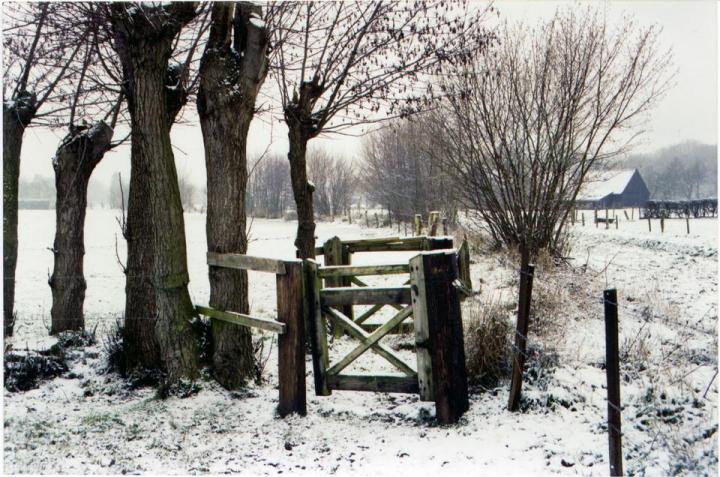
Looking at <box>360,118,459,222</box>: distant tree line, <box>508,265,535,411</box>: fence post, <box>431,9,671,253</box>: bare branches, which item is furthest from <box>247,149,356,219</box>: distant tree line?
<box>508,265,535,411</box>: fence post

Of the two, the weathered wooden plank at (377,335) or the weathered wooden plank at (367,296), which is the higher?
the weathered wooden plank at (367,296)

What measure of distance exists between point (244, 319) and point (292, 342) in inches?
26.3

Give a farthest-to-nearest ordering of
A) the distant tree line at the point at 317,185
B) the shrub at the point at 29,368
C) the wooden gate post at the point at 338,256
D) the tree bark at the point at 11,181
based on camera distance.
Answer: the distant tree line at the point at 317,185
the wooden gate post at the point at 338,256
the tree bark at the point at 11,181
the shrub at the point at 29,368

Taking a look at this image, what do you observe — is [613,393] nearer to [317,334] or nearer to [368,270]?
[368,270]

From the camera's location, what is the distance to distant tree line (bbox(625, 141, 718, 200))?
6241cm

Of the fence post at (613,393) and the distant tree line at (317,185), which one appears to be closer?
the fence post at (613,393)

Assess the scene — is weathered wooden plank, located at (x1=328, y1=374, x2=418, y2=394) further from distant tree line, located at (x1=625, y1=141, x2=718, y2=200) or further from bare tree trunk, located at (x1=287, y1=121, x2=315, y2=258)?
distant tree line, located at (x1=625, y1=141, x2=718, y2=200)

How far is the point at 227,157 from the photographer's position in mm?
5664

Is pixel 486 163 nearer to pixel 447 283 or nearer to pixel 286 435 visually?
pixel 447 283

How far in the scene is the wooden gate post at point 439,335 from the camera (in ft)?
15.2

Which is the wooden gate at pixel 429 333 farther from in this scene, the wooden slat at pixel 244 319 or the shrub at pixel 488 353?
the wooden slat at pixel 244 319

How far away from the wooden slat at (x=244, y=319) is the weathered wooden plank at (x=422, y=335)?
52.8 inches

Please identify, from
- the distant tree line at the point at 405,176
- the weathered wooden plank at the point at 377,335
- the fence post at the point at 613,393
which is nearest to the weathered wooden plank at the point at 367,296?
the weathered wooden plank at the point at 377,335

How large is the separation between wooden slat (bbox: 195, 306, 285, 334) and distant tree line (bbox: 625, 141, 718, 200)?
2538 inches
